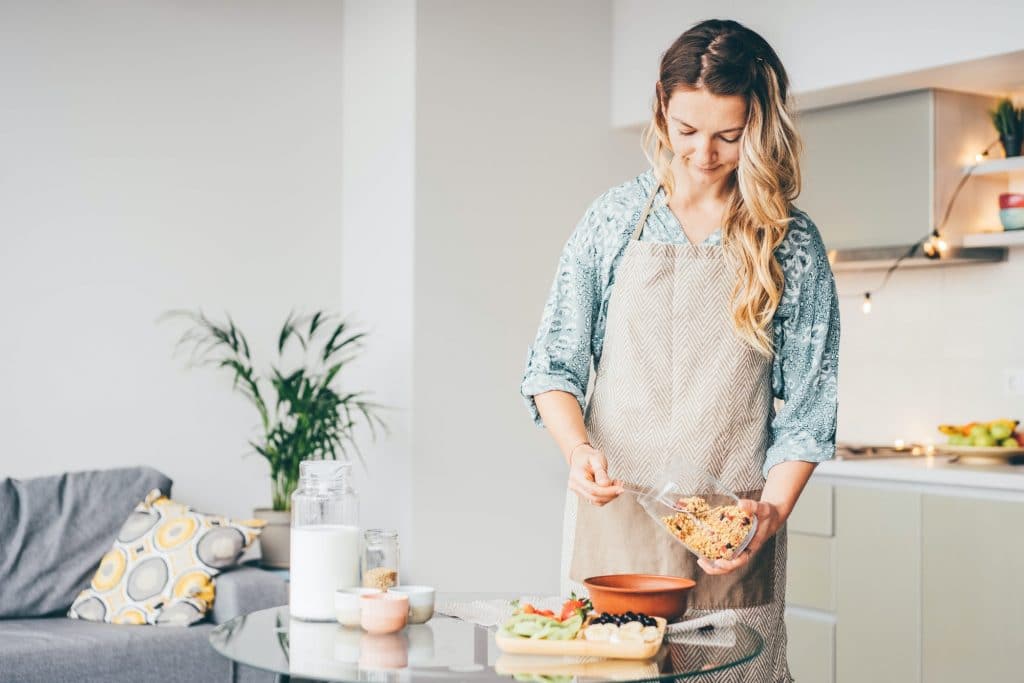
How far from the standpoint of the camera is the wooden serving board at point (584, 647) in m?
1.54

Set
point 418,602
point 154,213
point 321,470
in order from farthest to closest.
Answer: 1. point 154,213
2. point 321,470
3. point 418,602

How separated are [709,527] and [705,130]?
597 millimetres

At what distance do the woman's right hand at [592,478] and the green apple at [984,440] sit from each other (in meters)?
2.49

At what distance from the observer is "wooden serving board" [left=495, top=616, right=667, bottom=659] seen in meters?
1.54

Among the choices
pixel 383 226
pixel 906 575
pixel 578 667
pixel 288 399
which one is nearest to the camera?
pixel 578 667

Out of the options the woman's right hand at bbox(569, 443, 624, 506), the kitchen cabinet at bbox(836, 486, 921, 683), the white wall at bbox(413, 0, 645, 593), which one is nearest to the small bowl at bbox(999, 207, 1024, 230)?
the kitchen cabinet at bbox(836, 486, 921, 683)

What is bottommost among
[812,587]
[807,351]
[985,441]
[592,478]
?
[812,587]

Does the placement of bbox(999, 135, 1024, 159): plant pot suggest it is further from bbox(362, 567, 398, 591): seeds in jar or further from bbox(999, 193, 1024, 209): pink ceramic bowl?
bbox(362, 567, 398, 591): seeds in jar

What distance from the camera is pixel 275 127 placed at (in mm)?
4570

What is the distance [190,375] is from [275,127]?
948 mm

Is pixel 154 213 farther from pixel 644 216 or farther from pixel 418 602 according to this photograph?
pixel 418 602

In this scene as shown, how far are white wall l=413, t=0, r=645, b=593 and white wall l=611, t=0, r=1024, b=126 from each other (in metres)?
0.18

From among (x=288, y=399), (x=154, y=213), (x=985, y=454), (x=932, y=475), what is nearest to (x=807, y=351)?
(x=932, y=475)

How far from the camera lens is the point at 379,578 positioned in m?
1.85
